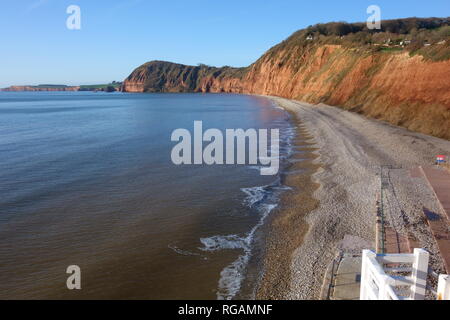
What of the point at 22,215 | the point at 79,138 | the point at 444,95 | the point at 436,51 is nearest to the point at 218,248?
the point at 22,215

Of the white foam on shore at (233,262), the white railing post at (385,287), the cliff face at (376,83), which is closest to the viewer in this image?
the white railing post at (385,287)

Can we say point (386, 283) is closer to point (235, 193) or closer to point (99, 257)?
point (99, 257)

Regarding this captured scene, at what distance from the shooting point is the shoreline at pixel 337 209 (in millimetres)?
7947

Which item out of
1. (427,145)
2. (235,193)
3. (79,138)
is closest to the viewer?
(235,193)

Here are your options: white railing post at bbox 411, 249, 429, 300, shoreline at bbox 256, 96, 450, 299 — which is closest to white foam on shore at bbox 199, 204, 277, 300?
shoreline at bbox 256, 96, 450, 299

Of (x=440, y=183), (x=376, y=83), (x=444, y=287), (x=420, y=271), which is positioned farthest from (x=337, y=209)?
(x=376, y=83)

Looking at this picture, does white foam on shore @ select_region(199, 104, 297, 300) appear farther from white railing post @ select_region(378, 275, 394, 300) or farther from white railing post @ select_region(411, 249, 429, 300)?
white railing post @ select_region(378, 275, 394, 300)

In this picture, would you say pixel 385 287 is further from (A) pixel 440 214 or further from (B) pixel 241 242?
(A) pixel 440 214

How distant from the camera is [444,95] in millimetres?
22891

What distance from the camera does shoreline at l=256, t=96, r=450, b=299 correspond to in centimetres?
795

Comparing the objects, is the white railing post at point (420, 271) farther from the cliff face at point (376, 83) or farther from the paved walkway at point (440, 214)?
the cliff face at point (376, 83)

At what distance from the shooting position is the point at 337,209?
11.5 meters

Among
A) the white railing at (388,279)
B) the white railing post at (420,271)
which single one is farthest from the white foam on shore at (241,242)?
the white railing post at (420,271)
